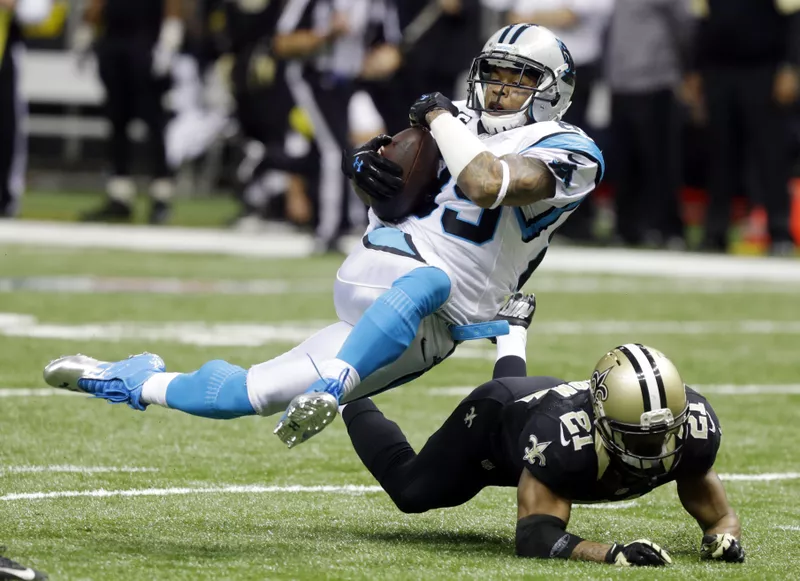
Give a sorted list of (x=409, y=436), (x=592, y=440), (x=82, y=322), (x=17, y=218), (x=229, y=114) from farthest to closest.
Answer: (x=229, y=114) < (x=17, y=218) < (x=82, y=322) < (x=409, y=436) < (x=592, y=440)

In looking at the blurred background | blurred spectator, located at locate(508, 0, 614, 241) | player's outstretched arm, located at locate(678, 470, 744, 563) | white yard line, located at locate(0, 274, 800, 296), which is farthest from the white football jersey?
blurred spectator, located at locate(508, 0, 614, 241)

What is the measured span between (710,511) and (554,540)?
1.56ft

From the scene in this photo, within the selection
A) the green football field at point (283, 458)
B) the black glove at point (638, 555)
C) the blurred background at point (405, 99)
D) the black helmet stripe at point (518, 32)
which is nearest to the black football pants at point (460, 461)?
the green football field at point (283, 458)

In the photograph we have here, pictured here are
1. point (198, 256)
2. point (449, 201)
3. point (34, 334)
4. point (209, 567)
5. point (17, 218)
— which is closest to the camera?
point (209, 567)

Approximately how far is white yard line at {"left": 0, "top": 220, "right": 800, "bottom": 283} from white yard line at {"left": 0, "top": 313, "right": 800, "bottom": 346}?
9.57 ft

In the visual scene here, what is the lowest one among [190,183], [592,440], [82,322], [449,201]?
[190,183]

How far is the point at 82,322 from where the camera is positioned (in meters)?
9.04

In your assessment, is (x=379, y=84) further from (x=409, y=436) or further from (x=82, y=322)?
(x=409, y=436)

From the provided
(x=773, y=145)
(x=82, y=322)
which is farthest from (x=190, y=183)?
(x=82, y=322)

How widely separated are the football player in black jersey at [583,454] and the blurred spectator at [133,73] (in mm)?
11415

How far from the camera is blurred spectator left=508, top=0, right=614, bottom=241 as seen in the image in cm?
1380

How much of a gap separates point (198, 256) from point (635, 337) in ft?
16.7

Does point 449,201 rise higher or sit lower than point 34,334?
higher

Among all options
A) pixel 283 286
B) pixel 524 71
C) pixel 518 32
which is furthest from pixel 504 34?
pixel 283 286
